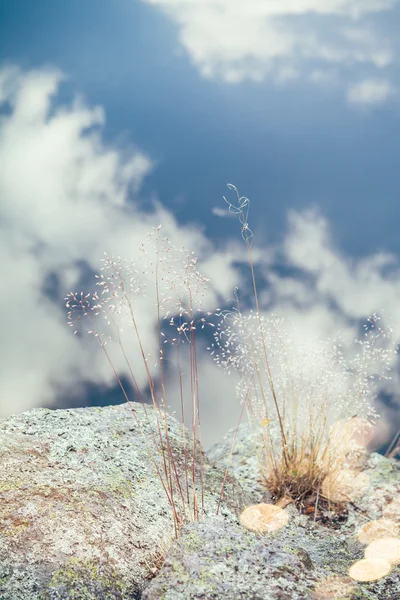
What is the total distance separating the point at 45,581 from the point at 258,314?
1920 mm

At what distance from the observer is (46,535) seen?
2105mm

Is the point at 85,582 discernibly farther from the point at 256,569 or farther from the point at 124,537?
the point at 256,569

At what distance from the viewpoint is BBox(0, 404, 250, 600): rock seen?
1970 millimetres

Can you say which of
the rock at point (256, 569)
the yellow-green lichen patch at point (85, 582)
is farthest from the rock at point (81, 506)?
the rock at point (256, 569)

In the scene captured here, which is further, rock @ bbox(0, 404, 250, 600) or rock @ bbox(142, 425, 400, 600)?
rock @ bbox(0, 404, 250, 600)

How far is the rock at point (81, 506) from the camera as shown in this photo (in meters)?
1.97

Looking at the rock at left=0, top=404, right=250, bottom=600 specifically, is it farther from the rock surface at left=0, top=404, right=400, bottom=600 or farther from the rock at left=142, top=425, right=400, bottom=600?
the rock at left=142, top=425, right=400, bottom=600

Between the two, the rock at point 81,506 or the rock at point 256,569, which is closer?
the rock at point 256,569

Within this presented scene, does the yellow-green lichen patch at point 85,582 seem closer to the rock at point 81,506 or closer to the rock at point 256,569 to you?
the rock at point 81,506

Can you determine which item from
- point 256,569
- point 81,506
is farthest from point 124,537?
point 256,569

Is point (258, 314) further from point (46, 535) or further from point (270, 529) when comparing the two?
point (46, 535)

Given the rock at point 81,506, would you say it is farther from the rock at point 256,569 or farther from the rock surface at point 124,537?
the rock at point 256,569

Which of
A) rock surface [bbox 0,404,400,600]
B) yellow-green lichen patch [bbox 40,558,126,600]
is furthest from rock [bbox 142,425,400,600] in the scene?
yellow-green lichen patch [bbox 40,558,126,600]

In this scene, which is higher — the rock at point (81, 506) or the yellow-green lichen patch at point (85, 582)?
the rock at point (81, 506)
